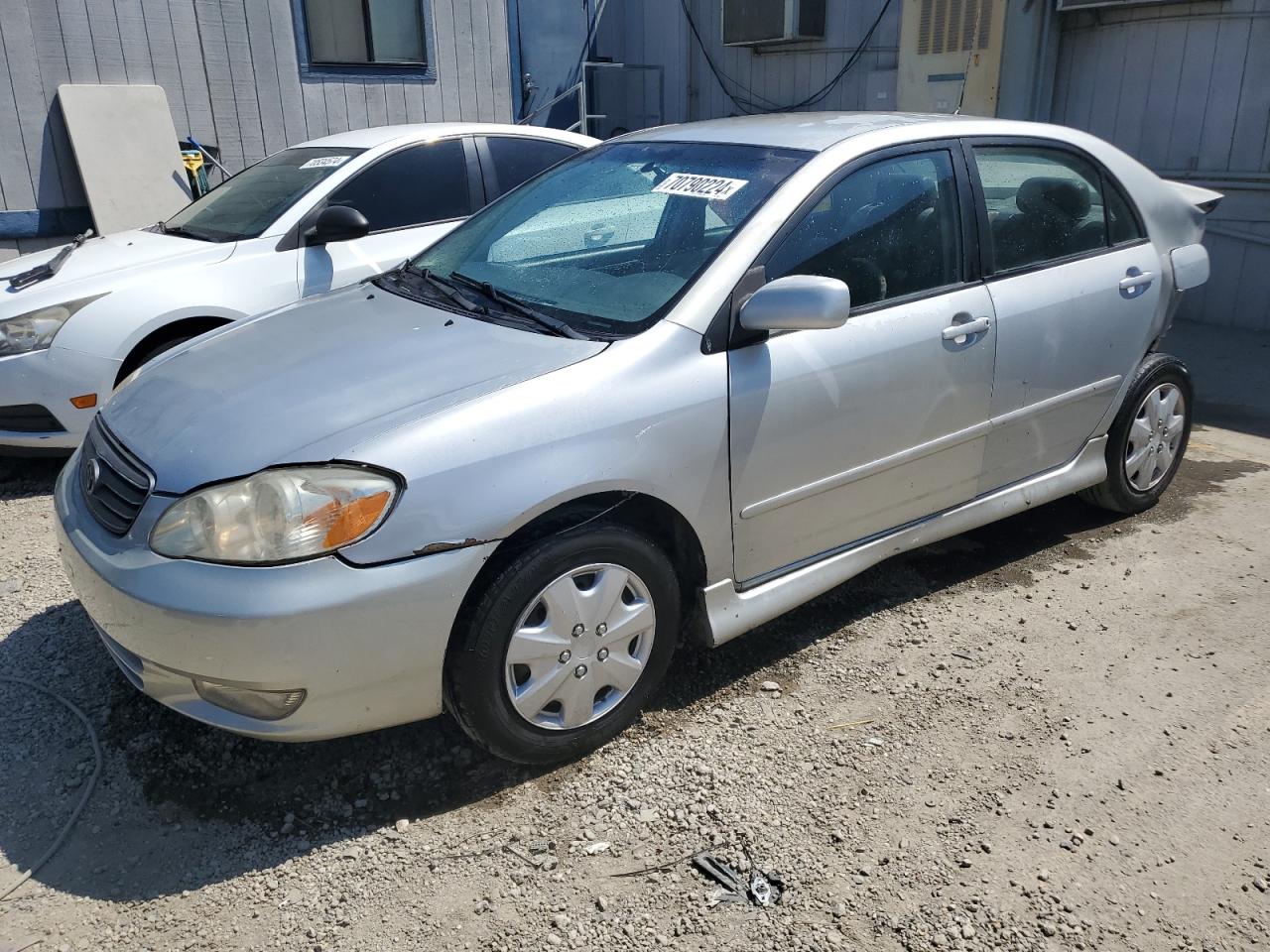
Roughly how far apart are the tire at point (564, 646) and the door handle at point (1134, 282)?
89.6 inches

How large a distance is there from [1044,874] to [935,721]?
641 mm

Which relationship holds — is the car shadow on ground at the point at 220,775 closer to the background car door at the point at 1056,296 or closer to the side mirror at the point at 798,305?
the background car door at the point at 1056,296

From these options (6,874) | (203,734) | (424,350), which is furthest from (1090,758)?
(6,874)

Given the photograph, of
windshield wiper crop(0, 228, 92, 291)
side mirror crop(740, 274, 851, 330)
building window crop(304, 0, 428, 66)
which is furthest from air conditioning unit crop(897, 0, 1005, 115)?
windshield wiper crop(0, 228, 92, 291)

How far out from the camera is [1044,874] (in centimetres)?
248

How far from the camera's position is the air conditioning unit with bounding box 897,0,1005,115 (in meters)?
8.52

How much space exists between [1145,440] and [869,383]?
182 cm

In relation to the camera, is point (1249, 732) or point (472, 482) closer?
point (472, 482)

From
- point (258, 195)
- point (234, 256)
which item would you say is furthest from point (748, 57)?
point (234, 256)

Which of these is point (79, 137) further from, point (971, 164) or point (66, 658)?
point (971, 164)

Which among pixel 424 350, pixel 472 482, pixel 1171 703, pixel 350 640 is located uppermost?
pixel 424 350

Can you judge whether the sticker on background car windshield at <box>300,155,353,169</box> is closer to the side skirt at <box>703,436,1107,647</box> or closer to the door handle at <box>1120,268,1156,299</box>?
the side skirt at <box>703,436,1107,647</box>

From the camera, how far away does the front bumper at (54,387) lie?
15.2 ft

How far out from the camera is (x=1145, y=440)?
4.31 m
